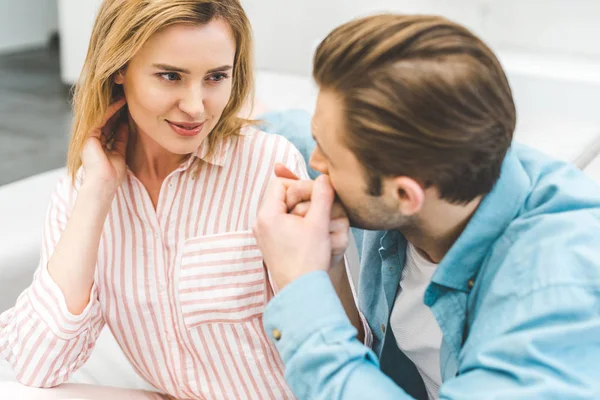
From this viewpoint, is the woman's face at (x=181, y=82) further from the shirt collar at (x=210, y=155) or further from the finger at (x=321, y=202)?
the finger at (x=321, y=202)

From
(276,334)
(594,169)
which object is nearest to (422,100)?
(276,334)

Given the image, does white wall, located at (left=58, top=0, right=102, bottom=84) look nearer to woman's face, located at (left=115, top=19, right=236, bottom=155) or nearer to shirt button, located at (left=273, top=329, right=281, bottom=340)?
woman's face, located at (left=115, top=19, right=236, bottom=155)

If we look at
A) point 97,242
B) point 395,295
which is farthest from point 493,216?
point 97,242

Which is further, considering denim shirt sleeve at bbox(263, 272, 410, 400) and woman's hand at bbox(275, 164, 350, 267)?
woman's hand at bbox(275, 164, 350, 267)

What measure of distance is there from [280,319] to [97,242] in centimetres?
43

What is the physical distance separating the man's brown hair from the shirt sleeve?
59 centimetres

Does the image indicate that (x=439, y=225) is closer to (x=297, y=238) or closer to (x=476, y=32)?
(x=297, y=238)

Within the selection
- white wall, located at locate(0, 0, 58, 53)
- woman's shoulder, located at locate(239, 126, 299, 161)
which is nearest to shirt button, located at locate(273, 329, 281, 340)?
woman's shoulder, located at locate(239, 126, 299, 161)

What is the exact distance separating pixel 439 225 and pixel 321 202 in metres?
0.17

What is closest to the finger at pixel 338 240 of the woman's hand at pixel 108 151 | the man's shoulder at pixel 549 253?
the man's shoulder at pixel 549 253

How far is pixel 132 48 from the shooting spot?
3.72 feet

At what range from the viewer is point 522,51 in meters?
2.69

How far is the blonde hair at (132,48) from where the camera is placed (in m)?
1.12

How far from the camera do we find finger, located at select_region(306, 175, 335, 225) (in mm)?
1005
